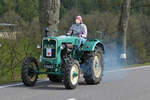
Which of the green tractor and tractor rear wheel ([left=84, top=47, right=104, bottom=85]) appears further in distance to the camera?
tractor rear wheel ([left=84, top=47, right=104, bottom=85])

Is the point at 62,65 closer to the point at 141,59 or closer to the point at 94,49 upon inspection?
the point at 94,49

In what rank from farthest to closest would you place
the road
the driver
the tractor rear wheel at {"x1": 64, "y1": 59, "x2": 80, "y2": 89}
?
1. the driver
2. the tractor rear wheel at {"x1": 64, "y1": 59, "x2": 80, "y2": 89}
3. the road

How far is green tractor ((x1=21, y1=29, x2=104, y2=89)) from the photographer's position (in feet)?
33.2

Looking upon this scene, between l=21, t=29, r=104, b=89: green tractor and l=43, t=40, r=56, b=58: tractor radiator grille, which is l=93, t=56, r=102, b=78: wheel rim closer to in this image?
l=21, t=29, r=104, b=89: green tractor

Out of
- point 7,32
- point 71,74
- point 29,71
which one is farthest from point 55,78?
point 7,32

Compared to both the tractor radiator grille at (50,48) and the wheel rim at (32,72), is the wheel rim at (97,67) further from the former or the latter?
the wheel rim at (32,72)

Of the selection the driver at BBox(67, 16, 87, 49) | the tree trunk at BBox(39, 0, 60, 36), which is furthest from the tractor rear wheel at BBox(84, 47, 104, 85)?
the tree trunk at BBox(39, 0, 60, 36)

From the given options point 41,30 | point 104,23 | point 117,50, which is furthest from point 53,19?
point 104,23

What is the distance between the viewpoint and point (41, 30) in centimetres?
1455

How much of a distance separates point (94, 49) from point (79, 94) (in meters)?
2.54

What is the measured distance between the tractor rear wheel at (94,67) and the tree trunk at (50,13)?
278 cm

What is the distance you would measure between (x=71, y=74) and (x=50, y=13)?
14.5 feet

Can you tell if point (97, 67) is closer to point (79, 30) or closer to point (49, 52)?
point (79, 30)

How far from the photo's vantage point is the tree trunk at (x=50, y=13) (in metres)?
13.8
